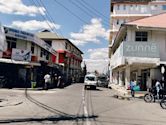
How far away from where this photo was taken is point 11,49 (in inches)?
1361

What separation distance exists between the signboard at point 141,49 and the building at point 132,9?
3975cm

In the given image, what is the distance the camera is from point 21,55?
3506 centimetres

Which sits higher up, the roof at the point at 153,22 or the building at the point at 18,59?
the roof at the point at 153,22

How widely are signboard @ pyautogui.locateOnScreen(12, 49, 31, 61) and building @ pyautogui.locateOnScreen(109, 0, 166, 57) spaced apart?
34.4 m

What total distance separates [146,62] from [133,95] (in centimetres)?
331

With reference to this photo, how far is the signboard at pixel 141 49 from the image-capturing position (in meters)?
27.7

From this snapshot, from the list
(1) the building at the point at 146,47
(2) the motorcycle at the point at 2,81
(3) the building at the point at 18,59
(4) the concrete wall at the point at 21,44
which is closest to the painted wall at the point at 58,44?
(3) the building at the point at 18,59

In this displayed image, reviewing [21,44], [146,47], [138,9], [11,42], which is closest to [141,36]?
[146,47]

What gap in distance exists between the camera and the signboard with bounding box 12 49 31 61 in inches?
1362

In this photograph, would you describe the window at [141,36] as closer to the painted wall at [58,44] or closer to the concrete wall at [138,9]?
the painted wall at [58,44]

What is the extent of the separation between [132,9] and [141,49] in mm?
43822

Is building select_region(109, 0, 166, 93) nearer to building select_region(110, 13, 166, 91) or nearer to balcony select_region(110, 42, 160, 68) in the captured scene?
building select_region(110, 13, 166, 91)

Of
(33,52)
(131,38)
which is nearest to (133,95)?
(131,38)

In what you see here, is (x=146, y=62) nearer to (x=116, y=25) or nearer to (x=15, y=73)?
(x=15, y=73)
